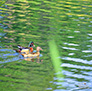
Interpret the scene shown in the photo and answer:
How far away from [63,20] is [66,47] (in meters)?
6.25

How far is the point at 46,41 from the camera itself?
1593 centimetres

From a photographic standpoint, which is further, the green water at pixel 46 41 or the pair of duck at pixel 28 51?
the pair of duck at pixel 28 51

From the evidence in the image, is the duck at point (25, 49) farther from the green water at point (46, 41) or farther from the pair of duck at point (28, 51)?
the green water at point (46, 41)

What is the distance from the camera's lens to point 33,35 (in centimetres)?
1686

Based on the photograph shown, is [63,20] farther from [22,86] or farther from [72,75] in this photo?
[22,86]

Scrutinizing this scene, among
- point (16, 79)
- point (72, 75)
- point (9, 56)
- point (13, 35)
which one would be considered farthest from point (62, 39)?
point (16, 79)

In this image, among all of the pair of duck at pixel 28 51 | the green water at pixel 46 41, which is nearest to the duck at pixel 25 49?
the pair of duck at pixel 28 51

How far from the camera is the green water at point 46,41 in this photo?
1061cm

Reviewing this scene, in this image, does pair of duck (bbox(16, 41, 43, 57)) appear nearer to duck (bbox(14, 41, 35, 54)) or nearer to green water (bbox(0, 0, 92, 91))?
duck (bbox(14, 41, 35, 54))

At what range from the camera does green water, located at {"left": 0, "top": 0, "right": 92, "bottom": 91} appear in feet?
34.8

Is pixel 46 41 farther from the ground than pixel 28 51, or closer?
farther from the ground

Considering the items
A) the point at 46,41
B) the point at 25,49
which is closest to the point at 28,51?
the point at 25,49

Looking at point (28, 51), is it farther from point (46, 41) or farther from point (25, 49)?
point (46, 41)

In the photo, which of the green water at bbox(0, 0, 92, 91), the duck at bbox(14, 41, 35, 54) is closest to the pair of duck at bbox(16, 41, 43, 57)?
the duck at bbox(14, 41, 35, 54)
